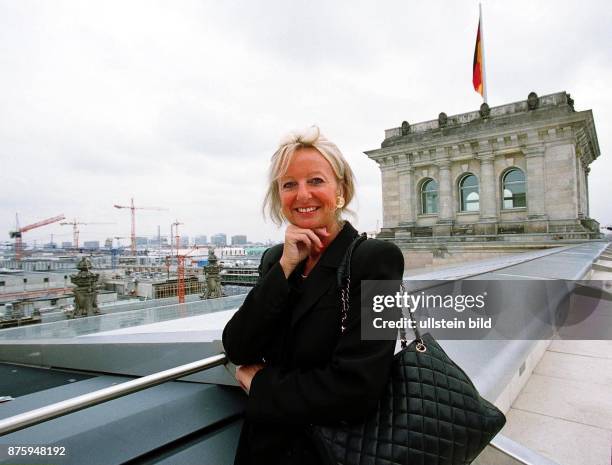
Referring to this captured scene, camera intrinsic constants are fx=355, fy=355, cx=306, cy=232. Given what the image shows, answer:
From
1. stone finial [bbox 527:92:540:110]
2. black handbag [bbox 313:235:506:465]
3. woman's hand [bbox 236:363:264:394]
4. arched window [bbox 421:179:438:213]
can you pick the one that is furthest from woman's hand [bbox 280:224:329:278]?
arched window [bbox 421:179:438:213]

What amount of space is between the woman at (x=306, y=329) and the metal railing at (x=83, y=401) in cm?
23

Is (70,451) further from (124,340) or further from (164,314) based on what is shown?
(164,314)

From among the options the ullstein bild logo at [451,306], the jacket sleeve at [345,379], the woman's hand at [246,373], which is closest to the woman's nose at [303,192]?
the jacket sleeve at [345,379]

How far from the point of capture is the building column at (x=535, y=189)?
53.6 feet

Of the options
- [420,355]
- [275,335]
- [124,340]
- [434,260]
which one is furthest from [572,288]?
[434,260]

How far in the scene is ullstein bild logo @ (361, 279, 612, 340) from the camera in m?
1.33

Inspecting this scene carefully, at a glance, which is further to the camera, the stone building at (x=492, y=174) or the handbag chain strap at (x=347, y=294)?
the stone building at (x=492, y=174)

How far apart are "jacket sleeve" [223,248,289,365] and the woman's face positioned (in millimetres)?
280

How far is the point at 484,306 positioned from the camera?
108 inches

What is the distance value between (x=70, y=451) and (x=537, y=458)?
228 cm

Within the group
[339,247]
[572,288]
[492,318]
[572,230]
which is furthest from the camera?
[572,230]

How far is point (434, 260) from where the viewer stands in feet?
53.7

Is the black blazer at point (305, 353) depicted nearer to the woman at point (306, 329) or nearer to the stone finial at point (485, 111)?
the woman at point (306, 329)

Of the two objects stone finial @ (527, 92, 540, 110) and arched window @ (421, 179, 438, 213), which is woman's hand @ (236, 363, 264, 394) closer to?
stone finial @ (527, 92, 540, 110)
